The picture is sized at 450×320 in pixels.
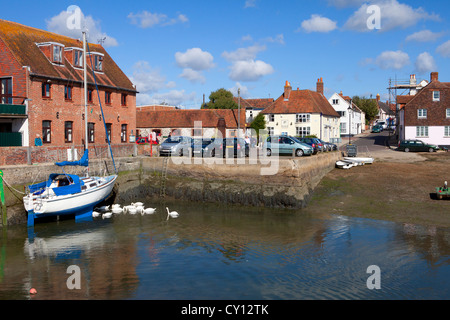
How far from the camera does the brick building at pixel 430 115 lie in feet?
157

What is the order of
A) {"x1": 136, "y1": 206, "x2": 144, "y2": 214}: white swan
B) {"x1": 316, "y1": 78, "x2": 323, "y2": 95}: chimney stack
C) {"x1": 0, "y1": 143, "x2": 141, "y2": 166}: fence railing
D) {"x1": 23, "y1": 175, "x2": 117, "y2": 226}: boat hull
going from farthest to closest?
{"x1": 316, "y1": 78, "x2": 323, "y2": 95}: chimney stack < {"x1": 136, "y1": 206, "x2": 144, "y2": 214}: white swan < {"x1": 0, "y1": 143, "x2": 141, "y2": 166}: fence railing < {"x1": 23, "y1": 175, "x2": 117, "y2": 226}: boat hull

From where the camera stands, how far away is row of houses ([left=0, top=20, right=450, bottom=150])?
2877cm

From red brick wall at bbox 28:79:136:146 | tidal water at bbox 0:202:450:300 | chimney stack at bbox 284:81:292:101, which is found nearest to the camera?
tidal water at bbox 0:202:450:300

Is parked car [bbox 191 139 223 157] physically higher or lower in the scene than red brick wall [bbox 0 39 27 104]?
lower

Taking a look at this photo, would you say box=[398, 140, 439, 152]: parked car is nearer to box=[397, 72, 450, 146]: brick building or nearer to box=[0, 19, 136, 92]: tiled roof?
box=[397, 72, 450, 146]: brick building

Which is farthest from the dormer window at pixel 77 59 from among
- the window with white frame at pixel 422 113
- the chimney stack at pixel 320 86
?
the chimney stack at pixel 320 86

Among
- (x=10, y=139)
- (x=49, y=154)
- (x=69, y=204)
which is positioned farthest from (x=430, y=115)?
(x=10, y=139)

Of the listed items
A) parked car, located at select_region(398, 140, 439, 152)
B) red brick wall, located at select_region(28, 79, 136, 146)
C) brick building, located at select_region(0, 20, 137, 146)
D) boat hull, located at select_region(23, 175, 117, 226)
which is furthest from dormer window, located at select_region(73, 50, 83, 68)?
parked car, located at select_region(398, 140, 439, 152)

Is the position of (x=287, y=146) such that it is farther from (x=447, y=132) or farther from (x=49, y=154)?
(x=447, y=132)

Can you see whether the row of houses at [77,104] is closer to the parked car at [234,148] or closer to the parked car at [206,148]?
the parked car at [206,148]

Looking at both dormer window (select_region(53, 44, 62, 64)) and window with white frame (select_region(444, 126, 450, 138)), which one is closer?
dormer window (select_region(53, 44, 62, 64))

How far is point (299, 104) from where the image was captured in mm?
59281

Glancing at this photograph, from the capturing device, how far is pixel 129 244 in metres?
17.3
